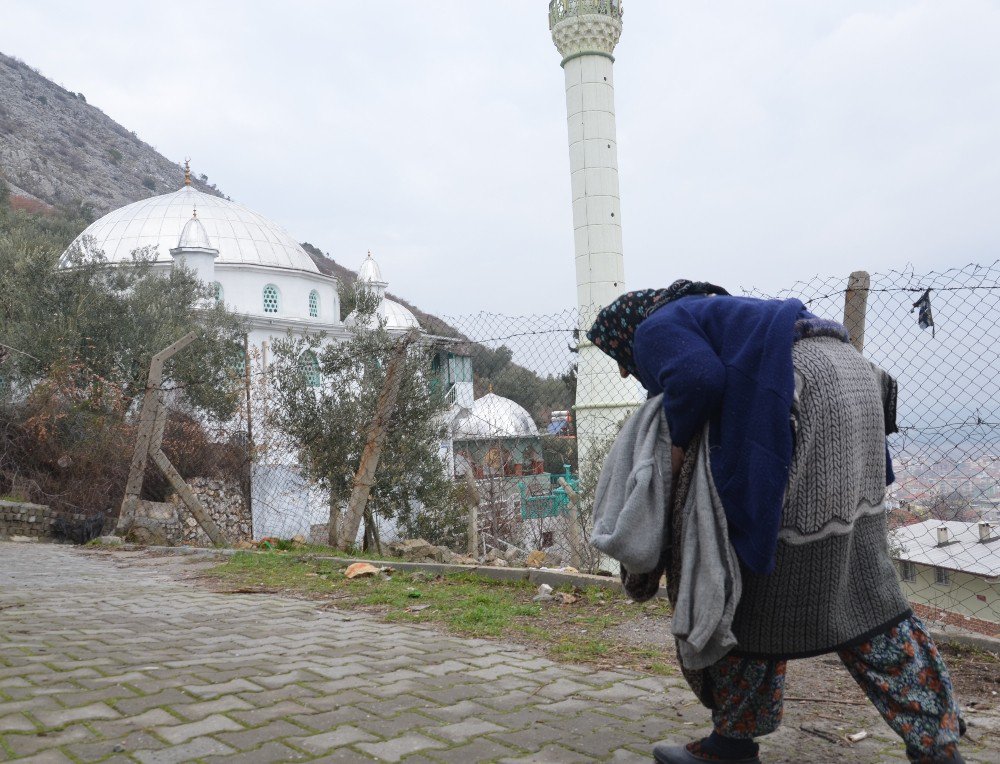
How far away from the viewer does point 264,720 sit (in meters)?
2.84

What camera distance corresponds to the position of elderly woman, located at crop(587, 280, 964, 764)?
2070 millimetres

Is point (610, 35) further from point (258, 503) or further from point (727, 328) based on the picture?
point (727, 328)

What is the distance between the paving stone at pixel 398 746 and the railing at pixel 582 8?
79.4ft

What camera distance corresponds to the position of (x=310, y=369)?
38.6 feet

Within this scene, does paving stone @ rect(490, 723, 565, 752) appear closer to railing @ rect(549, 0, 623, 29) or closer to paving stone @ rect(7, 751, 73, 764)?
paving stone @ rect(7, 751, 73, 764)

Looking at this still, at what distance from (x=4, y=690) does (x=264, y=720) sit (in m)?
1.05

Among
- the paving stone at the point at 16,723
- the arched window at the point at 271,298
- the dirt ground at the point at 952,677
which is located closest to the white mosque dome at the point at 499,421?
the dirt ground at the point at 952,677

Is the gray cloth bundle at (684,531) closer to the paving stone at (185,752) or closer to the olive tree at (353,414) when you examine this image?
the paving stone at (185,752)

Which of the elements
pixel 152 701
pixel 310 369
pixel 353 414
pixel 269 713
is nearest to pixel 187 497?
pixel 353 414

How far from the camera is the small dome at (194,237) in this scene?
2744 cm

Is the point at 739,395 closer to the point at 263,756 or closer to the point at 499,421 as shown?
Result: the point at 263,756

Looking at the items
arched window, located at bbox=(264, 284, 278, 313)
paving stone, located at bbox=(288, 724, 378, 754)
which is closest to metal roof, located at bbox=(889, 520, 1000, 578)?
paving stone, located at bbox=(288, 724, 378, 754)

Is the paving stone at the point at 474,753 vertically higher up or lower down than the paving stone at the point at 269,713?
lower down

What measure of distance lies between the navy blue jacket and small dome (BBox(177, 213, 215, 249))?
89.2ft
